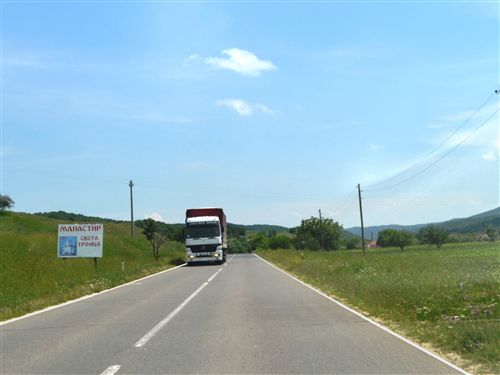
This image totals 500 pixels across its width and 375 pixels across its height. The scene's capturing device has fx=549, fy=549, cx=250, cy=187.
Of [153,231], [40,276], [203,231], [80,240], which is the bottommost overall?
[40,276]

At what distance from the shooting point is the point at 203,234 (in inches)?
1630

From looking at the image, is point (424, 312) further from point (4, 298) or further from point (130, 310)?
point (4, 298)

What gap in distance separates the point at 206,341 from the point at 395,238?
12856 centimetres

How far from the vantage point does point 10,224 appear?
207 feet

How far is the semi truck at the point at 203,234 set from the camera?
41281 mm

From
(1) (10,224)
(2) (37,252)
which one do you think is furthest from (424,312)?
(1) (10,224)

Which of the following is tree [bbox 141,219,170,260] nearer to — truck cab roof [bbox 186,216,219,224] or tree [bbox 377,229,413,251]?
truck cab roof [bbox 186,216,219,224]

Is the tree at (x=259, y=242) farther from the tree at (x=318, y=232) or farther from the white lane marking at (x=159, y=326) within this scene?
the white lane marking at (x=159, y=326)

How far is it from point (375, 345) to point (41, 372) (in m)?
5.05

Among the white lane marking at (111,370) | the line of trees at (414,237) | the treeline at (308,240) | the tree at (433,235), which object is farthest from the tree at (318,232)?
the white lane marking at (111,370)

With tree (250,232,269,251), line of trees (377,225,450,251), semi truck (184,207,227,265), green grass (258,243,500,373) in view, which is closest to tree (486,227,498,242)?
line of trees (377,225,450,251)

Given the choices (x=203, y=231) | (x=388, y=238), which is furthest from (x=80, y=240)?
(x=388, y=238)

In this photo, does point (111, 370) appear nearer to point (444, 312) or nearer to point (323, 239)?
point (444, 312)

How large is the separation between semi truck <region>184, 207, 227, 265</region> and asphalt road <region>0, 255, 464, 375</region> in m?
25.2
